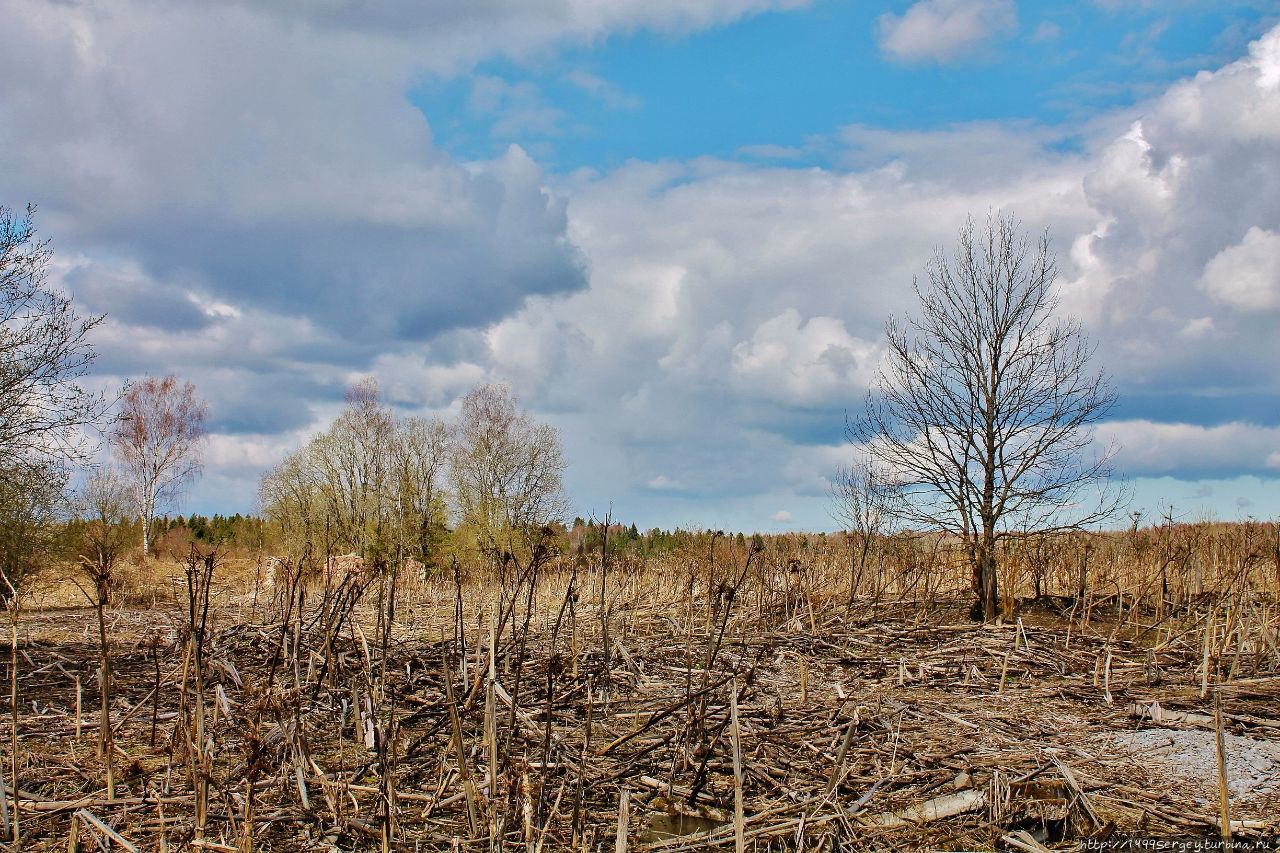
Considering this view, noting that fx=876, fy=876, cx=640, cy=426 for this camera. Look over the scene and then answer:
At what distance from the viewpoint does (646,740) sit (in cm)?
524

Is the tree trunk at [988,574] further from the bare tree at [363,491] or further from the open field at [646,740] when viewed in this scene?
the bare tree at [363,491]

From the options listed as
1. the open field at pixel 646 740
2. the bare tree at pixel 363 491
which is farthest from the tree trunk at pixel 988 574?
the bare tree at pixel 363 491

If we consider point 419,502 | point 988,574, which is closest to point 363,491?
point 419,502

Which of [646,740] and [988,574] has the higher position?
[988,574]

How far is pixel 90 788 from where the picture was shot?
4.51 meters

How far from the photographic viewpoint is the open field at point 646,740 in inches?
151

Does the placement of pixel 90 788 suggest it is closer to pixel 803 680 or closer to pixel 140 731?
pixel 140 731

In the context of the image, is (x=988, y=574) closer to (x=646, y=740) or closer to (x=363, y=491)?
(x=646, y=740)

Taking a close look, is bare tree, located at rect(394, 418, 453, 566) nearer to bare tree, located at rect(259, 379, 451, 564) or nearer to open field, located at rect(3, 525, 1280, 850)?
bare tree, located at rect(259, 379, 451, 564)

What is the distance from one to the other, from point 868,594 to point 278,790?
32.3 feet

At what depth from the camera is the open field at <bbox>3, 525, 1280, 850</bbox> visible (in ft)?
12.6

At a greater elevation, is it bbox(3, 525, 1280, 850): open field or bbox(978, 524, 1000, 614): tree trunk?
bbox(978, 524, 1000, 614): tree trunk

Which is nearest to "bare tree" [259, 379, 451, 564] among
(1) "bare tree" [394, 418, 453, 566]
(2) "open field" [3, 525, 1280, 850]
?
(1) "bare tree" [394, 418, 453, 566]

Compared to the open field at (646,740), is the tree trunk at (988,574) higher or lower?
higher
